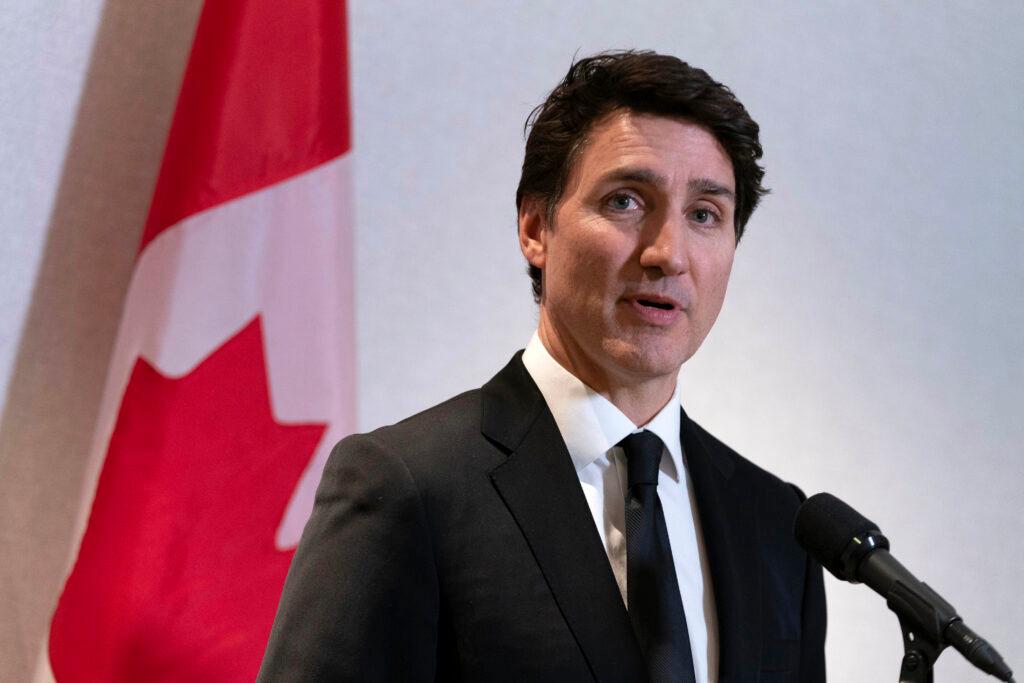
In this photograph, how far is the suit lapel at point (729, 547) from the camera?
126cm

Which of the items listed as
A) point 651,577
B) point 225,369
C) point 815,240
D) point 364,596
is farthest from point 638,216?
point 815,240

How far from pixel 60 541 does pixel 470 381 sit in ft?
2.24

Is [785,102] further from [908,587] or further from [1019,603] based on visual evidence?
[908,587]

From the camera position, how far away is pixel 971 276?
95.0 inches

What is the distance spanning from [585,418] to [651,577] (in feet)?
0.60

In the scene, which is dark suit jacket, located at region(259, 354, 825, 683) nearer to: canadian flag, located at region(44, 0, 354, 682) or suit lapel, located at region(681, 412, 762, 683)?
suit lapel, located at region(681, 412, 762, 683)

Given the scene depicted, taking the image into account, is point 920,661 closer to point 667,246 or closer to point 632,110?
point 667,246

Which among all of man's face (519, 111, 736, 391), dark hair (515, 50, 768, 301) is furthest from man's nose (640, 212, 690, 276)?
dark hair (515, 50, 768, 301)

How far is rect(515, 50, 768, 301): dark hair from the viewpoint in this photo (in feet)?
4.30

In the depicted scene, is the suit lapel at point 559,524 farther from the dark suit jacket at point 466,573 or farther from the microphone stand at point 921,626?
the microphone stand at point 921,626

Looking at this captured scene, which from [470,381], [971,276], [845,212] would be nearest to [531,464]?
[470,381]

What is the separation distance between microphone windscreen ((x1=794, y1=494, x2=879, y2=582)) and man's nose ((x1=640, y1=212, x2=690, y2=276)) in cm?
29

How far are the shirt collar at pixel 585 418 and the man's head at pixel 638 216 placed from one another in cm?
2

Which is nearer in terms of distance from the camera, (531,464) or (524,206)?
(531,464)
